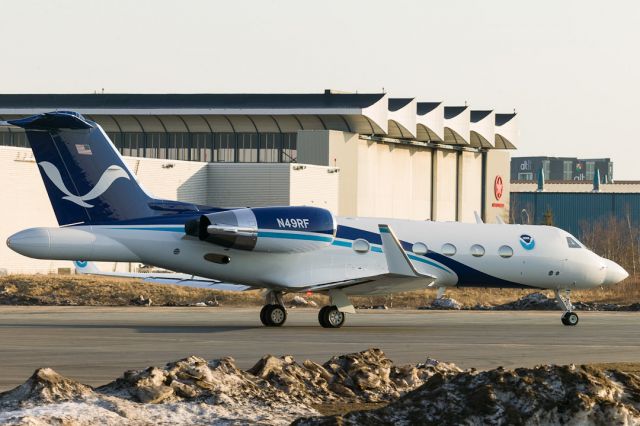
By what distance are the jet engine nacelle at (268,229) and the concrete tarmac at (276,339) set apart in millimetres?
2121

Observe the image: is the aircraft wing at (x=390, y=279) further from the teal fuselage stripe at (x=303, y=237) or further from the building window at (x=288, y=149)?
the building window at (x=288, y=149)

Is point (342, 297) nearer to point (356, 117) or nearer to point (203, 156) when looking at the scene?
point (356, 117)

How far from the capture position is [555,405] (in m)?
11.4

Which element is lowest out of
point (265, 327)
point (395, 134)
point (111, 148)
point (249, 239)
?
point (265, 327)

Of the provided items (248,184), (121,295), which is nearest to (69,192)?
(121,295)

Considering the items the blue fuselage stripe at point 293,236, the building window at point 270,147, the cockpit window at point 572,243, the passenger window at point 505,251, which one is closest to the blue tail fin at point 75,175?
the blue fuselage stripe at point 293,236

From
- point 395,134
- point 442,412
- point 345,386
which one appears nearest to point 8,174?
point 395,134

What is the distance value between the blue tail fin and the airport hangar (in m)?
33.1

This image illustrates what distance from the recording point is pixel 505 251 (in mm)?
33969

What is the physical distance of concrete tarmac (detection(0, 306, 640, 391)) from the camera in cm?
2181

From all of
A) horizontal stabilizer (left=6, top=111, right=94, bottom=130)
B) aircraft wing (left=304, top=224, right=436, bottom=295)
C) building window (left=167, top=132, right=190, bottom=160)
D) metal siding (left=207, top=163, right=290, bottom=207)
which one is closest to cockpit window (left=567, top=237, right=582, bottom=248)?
aircraft wing (left=304, top=224, right=436, bottom=295)

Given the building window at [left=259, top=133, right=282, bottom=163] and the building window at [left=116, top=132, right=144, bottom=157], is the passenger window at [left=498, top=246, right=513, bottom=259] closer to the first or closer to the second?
the building window at [left=259, top=133, right=282, bottom=163]

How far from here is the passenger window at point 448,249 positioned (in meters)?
33.1

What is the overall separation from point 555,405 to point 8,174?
46390 mm
